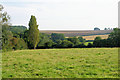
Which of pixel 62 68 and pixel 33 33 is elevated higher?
pixel 33 33

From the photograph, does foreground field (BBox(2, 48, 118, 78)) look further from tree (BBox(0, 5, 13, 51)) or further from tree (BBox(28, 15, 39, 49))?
tree (BBox(28, 15, 39, 49))

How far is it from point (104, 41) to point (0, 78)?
159 ft

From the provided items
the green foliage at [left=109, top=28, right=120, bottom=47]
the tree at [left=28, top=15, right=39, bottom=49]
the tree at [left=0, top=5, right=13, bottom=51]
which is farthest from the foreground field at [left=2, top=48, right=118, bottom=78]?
the tree at [left=28, top=15, right=39, bottom=49]

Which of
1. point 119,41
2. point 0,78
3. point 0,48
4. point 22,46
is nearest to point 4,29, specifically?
point 0,48

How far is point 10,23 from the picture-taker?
36.9 meters

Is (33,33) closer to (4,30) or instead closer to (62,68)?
(4,30)

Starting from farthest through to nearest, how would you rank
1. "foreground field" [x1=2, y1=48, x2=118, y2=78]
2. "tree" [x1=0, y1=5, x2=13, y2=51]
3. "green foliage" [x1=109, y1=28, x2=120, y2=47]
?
"green foliage" [x1=109, y1=28, x2=120, y2=47]
"tree" [x1=0, y1=5, x2=13, y2=51]
"foreground field" [x1=2, y1=48, x2=118, y2=78]

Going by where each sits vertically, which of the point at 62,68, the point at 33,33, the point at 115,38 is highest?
the point at 33,33

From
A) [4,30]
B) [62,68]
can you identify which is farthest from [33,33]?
[62,68]

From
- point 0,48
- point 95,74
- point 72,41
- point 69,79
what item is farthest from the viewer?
point 72,41

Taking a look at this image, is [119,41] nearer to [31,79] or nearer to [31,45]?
[31,45]

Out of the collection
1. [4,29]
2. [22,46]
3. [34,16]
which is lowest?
[22,46]

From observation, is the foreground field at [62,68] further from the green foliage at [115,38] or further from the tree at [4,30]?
the green foliage at [115,38]

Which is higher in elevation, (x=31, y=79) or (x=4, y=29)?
(x=4, y=29)
